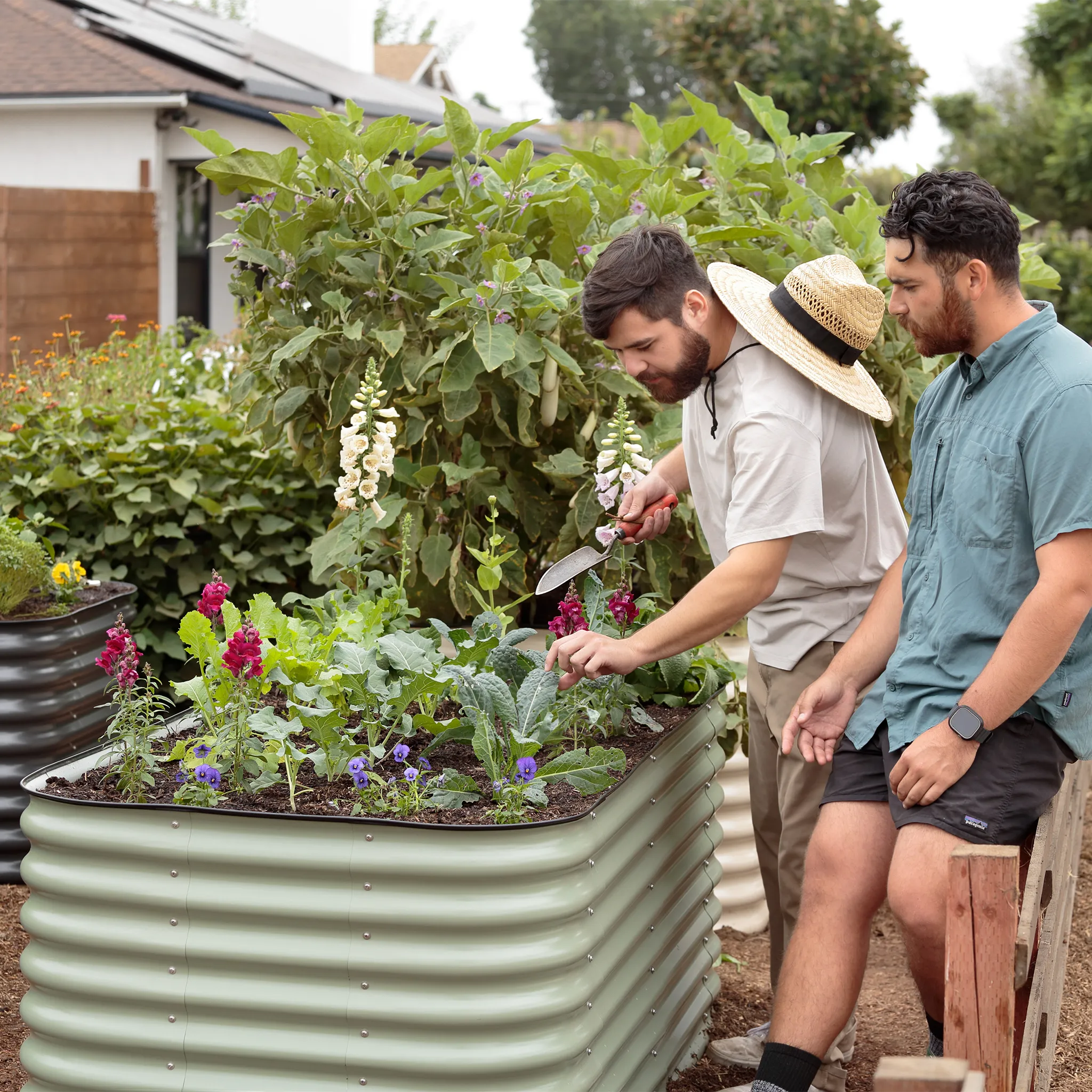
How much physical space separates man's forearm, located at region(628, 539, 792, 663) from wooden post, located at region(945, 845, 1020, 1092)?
0.67 meters

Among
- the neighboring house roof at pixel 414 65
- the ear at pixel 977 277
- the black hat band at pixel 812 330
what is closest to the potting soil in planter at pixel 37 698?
the black hat band at pixel 812 330

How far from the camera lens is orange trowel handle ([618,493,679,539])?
3.03 meters

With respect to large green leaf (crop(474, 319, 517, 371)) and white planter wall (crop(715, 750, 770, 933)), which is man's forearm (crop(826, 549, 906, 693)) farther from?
white planter wall (crop(715, 750, 770, 933))

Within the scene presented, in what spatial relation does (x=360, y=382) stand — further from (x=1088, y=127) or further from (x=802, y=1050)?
(x=1088, y=127)

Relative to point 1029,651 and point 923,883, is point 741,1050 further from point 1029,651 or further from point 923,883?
point 1029,651

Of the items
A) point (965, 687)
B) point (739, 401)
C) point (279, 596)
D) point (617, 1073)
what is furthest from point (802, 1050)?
point (279, 596)

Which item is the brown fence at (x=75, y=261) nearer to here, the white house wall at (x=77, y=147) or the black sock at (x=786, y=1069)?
the white house wall at (x=77, y=147)

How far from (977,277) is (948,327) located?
0.09 metres

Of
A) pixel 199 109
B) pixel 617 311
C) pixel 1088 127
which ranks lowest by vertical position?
pixel 617 311

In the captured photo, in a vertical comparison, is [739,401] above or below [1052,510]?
above

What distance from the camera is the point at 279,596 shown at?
4812mm

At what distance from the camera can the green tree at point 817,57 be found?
20641mm

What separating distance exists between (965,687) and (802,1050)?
0.67 metres

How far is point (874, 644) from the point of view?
2662 mm
